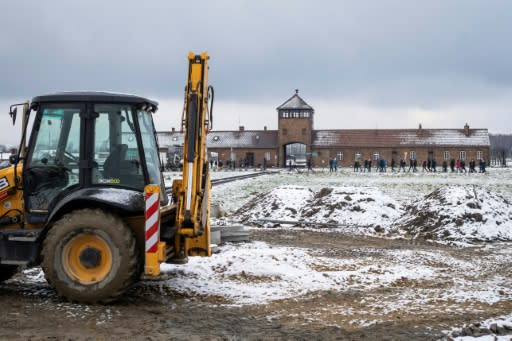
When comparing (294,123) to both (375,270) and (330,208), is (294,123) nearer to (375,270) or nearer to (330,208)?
(330,208)

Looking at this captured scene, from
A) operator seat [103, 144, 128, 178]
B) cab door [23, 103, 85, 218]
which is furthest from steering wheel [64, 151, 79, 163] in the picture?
operator seat [103, 144, 128, 178]

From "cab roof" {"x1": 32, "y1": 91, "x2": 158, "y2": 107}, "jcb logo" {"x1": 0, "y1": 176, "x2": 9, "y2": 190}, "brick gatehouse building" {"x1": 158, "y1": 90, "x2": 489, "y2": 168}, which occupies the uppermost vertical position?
"brick gatehouse building" {"x1": 158, "y1": 90, "x2": 489, "y2": 168}

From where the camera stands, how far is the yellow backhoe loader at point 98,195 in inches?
274

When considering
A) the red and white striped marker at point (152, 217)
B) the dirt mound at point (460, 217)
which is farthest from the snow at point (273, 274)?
the dirt mound at point (460, 217)

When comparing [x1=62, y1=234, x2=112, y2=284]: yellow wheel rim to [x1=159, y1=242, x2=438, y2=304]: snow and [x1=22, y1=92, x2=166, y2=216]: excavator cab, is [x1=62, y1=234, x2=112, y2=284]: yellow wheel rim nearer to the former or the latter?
[x1=22, y1=92, x2=166, y2=216]: excavator cab

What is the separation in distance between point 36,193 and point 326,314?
4012mm

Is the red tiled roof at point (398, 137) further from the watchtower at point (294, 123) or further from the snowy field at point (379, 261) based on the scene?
the snowy field at point (379, 261)

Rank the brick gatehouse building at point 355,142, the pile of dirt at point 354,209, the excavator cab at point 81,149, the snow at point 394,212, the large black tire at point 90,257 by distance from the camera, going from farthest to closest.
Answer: the brick gatehouse building at point 355,142 → the pile of dirt at point 354,209 → the snow at point 394,212 → the excavator cab at point 81,149 → the large black tire at point 90,257

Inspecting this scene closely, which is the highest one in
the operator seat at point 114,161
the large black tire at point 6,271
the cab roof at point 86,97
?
the cab roof at point 86,97

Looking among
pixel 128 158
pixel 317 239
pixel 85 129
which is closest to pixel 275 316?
pixel 128 158

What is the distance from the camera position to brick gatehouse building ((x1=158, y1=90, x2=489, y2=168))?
277 ft

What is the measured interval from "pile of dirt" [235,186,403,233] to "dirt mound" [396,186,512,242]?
84cm

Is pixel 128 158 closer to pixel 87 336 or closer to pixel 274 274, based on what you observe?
pixel 87 336

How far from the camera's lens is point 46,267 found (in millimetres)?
7027
